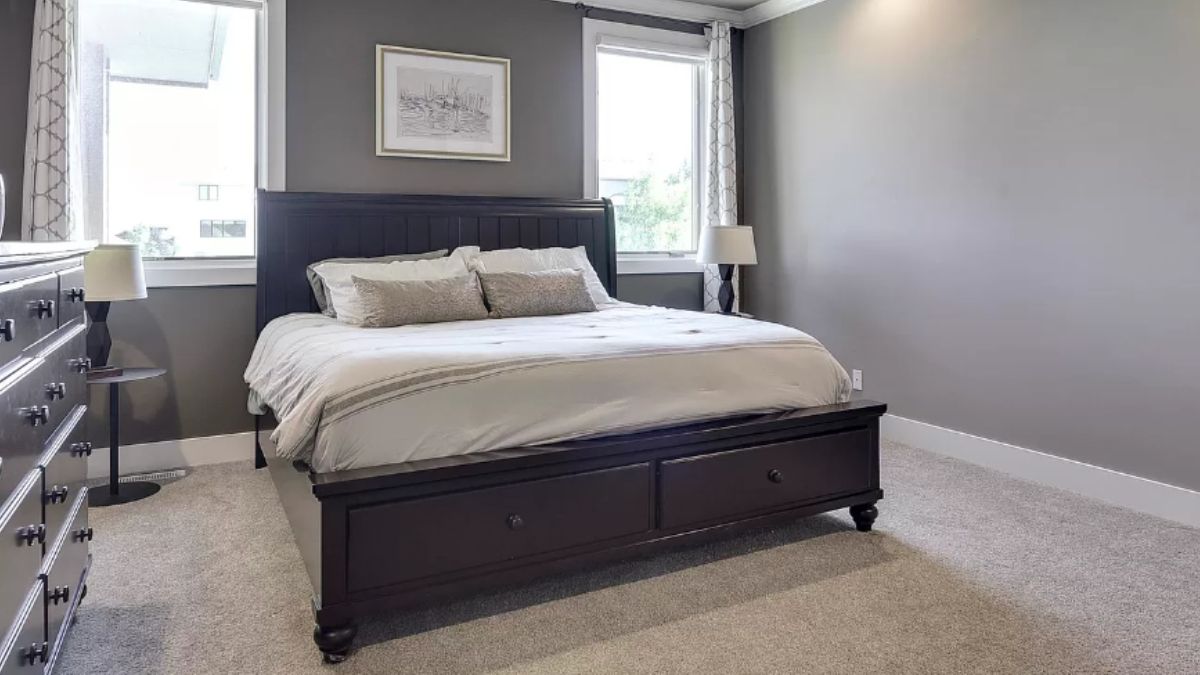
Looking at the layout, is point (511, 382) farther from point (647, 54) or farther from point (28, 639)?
point (647, 54)

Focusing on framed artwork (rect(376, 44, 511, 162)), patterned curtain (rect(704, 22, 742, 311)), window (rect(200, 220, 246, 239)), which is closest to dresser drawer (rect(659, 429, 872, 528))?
patterned curtain (rect(704, 22, 742, 311))

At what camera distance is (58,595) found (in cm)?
171

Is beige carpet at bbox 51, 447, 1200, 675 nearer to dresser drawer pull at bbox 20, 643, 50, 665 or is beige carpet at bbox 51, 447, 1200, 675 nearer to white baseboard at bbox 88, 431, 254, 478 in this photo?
dresser drawer pull at bbox 20, 643, 50, 665

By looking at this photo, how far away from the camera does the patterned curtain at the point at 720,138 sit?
4945mm

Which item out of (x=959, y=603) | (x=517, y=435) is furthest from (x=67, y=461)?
(x=959, y=603)

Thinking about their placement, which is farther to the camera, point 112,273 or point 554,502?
point 112,273

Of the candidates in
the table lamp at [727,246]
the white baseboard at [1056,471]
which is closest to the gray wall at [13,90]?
the table lamp at [727,246]

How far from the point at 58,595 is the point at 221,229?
2.55m

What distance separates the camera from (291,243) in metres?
3.86

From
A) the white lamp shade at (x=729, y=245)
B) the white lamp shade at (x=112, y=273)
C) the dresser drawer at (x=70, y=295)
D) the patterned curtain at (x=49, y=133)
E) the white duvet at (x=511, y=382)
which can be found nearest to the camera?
the dresser drawer at (x=70, y=295)

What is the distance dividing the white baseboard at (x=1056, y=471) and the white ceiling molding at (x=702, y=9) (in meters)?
2.64

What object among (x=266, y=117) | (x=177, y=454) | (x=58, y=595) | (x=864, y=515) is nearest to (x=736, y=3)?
(x=266, y=117)

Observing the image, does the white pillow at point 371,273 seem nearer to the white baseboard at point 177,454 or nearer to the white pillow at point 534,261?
the white pillow at point 534,261

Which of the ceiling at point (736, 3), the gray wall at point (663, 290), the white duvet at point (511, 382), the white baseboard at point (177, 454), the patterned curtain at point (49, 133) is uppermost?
the ceiling at point (736, 3)
